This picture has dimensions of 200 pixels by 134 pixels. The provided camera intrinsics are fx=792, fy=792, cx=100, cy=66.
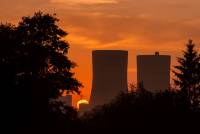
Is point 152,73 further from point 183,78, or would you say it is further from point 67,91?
point 67,91

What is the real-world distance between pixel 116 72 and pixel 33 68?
417 feet

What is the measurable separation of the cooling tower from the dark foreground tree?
11349 cm

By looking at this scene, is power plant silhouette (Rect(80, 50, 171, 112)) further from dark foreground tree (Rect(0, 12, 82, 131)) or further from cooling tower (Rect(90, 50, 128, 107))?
dark foreground tree (Rect(0, 12, 82, 131))

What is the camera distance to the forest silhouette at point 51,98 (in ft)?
146

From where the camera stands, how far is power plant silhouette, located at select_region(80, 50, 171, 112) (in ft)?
572

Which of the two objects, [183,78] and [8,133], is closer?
[8,133]

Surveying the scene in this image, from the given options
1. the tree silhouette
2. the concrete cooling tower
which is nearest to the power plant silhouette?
the concrete cooling tower

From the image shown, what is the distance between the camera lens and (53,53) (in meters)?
57.3

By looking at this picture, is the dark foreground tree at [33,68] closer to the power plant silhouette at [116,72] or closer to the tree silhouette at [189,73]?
the tree silhouette at [189,73]

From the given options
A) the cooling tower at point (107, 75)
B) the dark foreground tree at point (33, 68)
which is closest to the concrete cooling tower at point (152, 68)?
the cooling tower at point (107, 75)

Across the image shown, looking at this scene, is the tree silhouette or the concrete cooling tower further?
the concrete cooling tower

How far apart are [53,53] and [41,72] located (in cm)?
195

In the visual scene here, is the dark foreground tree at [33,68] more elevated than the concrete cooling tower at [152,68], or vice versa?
the concrete cooling tower at [152,68]

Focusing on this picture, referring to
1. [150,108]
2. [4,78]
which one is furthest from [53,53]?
[4,78]
